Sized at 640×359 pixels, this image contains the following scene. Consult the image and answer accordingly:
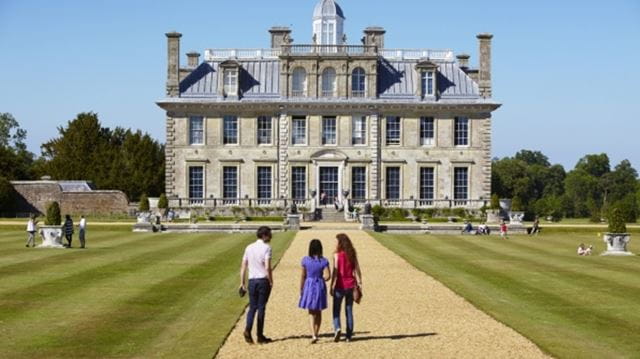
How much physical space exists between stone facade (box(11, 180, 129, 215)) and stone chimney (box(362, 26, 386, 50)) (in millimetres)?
17675

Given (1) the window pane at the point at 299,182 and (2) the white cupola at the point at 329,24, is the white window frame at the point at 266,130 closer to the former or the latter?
(1) the window pane at the point at 299,182

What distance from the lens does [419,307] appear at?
1808 centimetres

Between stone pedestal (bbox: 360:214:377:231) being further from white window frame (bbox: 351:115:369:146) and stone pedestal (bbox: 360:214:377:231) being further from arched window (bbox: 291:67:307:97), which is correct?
arched window (bbox: 291:67:307:97)

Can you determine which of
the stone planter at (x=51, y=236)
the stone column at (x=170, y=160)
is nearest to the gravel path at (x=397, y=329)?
the stone planter at (x=51, y=236)

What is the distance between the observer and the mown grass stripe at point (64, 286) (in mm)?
17469

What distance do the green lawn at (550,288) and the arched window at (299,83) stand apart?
79.0 feet

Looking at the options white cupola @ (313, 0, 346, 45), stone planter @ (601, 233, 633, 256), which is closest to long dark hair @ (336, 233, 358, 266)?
stone planter @ (601, 233, 633, 256)

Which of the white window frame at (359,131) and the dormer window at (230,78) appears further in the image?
the dormer window at (230,78)

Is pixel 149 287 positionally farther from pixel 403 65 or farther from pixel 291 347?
pixel 403 65

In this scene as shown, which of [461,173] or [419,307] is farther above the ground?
[461,173]

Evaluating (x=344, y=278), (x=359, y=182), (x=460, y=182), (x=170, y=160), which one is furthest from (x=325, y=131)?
(x=344, y=278)

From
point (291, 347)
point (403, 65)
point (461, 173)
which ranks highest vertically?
point (403, 65)

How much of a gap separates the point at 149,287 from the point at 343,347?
7.54 metres

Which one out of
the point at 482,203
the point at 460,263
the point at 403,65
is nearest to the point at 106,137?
the point at 403,65
